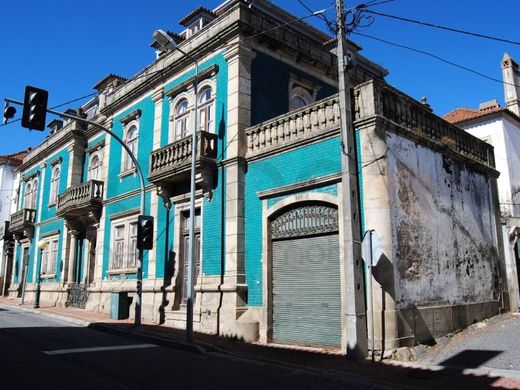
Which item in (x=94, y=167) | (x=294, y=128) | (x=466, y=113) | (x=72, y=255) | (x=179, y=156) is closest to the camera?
(x=294, y=128)

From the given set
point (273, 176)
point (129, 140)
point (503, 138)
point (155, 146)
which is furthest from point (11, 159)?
point (503, 138)

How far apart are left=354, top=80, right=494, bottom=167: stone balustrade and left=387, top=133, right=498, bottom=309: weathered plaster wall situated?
469mm

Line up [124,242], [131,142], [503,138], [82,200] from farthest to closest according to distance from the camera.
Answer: [503,138]
[82,200]
[131,142]
[124,242]

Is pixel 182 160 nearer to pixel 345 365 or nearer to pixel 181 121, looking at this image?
pixel 181 121

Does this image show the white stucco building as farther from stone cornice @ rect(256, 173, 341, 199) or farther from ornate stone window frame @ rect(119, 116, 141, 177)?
ornate stone window frame @ rect(119, 116, 141, 177)

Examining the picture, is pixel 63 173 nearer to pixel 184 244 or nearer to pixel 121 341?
pixel 184 244

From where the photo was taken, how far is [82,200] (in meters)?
22.2

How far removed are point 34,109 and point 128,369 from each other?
705cm

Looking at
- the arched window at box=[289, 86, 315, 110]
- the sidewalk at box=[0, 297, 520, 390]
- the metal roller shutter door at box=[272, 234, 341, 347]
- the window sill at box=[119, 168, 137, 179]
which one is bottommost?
the sidewalk at box=[0, 297, 520, 390]

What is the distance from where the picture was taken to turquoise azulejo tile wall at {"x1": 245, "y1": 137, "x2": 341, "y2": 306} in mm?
12367

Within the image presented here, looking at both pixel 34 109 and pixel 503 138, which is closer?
pixel 34 109

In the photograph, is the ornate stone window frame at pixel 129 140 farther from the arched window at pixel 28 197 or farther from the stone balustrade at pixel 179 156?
the arched window at pixel 28 197

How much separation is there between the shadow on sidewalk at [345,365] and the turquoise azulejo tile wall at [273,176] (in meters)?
2.07

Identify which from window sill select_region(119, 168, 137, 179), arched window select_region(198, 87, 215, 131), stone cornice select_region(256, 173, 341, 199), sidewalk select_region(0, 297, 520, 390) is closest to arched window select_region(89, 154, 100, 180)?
window sill select_region(119, 168, 137, 179)
